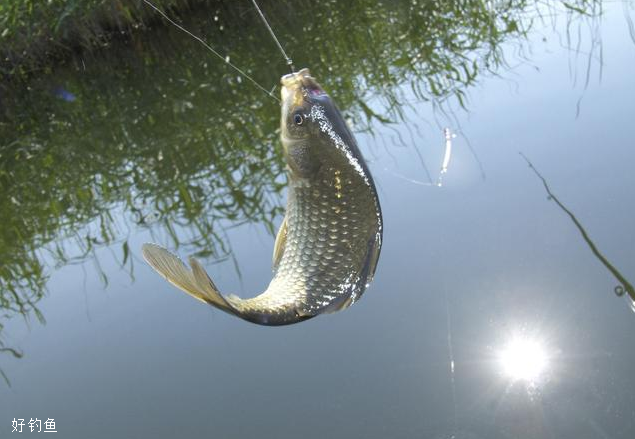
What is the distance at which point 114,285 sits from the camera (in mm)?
4480

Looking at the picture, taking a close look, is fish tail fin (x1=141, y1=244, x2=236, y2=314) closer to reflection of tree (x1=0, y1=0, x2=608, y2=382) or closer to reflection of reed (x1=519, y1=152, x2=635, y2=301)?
reflection of reed (x1=519, y1=152, x2=635, y2=301)

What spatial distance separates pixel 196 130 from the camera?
6590mm

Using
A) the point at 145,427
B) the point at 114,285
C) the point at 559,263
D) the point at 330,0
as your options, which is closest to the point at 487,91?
the point at 559,263

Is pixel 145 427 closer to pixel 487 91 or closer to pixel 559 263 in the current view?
pixel 559 263

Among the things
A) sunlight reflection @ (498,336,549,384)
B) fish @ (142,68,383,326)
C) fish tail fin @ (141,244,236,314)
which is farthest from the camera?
sunlight reflection @ (498,336,549,384)

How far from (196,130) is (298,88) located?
469cm

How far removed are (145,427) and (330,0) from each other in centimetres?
767

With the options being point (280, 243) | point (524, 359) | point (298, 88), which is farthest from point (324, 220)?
point (524, 359)

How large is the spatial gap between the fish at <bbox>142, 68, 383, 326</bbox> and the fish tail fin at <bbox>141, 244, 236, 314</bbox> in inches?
9.4

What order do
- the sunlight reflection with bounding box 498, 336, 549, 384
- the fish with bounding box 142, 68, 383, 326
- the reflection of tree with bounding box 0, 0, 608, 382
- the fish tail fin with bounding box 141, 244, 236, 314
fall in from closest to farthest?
1. the fish tail fin with bounding box 141, 244, 236, 314
2. the fish with bounding box 142, 68, 383, 326
3. the sunlight reflection with bounding box 498, 336, 549, 384
4. the reflection of tree with bounding box 0, 0, 608, 382

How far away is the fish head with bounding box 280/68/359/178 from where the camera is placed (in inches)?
76.0

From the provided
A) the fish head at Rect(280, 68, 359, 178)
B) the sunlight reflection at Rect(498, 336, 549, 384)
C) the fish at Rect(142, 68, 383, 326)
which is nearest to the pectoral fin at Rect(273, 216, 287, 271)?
the fish at Rect(142, 68, 383, 326)

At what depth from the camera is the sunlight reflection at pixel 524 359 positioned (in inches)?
113

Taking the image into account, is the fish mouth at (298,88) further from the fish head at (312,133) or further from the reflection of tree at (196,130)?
the reflection of tree at (196,130)
